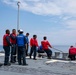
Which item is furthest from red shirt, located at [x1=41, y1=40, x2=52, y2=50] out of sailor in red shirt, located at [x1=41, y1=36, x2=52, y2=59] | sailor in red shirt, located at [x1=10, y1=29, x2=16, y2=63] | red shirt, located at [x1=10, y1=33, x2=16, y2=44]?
red shirt, located at [x1=10, y1=33, x2=16, y2=44]

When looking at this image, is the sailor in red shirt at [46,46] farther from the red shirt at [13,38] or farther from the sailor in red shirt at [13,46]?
the red shirt at [13,38]

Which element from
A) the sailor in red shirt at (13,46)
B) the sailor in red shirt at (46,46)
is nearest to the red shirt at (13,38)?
the sailor in red shirt at (13,46)

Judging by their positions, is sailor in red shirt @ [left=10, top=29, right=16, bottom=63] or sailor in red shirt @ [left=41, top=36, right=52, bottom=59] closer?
sailor in red shirt @ [left=10, top=29, right=16, bottom=63]

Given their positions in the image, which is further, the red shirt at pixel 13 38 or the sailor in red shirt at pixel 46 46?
the sailor in red shirt at pixel 46 46

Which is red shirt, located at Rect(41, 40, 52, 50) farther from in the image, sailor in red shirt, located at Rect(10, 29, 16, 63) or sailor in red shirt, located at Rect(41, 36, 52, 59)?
sailor in red shirt, located at Rect(10, 29, 16, 63)

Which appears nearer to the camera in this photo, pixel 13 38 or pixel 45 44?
pixel 13 38

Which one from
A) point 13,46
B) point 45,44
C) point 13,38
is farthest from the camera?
point 45,44

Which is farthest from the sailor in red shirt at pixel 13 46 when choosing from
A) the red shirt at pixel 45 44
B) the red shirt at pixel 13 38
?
the red shirt at pixel 45 44

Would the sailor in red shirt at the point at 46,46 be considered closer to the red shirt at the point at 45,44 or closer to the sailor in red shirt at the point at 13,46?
the red shirt at the point at 45,44

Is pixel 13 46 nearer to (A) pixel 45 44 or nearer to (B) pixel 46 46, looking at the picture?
(A) pixel 45 44

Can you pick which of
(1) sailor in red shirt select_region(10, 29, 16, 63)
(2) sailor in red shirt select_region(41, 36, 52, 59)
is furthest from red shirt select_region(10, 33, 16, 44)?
(2) sailor in red shirt select_region(41, 36, 52, 59)

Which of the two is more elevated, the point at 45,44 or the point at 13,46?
the point at 45,44

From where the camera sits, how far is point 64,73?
42.7 feet

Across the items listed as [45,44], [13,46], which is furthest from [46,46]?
[13,46]
